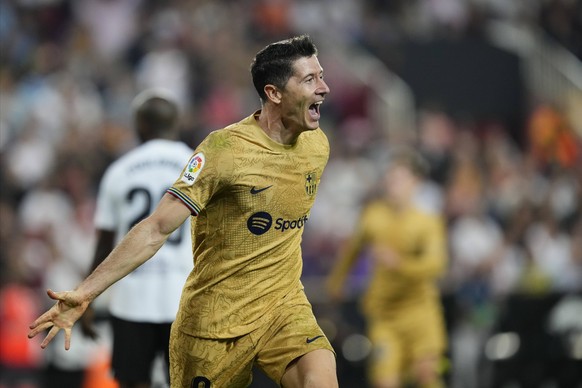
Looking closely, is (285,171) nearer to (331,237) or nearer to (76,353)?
(76,353)

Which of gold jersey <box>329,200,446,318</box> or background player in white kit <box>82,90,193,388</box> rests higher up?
background player in white kit <box>82,90,193,388</box>

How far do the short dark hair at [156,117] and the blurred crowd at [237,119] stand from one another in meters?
4.73

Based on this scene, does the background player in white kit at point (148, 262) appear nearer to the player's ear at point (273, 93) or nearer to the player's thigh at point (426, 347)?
the player's ear at point (273, 93)

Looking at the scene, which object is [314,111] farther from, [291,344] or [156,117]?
[156,117]

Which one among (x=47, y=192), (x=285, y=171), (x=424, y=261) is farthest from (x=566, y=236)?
(x=285, y=171)

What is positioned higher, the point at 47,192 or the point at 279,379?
the point at 279,379

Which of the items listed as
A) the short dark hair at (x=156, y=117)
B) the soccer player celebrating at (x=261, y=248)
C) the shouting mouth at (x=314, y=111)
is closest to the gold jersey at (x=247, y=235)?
the soccer player celebrating at (x=261, y=248)

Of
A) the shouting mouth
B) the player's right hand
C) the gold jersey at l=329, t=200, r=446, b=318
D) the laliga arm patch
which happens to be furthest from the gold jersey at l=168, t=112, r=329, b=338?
the gold jersey at l=329, t=200, r=446, b=318

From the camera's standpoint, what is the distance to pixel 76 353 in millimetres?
11703

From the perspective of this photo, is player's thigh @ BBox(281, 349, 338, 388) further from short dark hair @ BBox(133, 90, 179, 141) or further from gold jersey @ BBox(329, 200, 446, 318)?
gold jersey @ BBox(329, 200, 446, 318)

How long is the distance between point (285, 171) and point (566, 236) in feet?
33.1

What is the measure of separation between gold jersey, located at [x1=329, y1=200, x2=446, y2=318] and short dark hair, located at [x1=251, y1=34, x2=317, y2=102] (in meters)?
5.02

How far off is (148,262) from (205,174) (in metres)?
1.98

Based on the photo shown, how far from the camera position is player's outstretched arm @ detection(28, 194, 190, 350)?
6.05 metres
